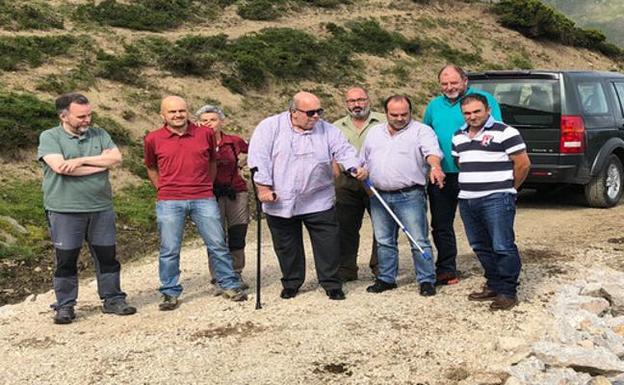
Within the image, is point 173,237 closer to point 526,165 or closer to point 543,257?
point 526,165

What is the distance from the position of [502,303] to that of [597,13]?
17312 cm

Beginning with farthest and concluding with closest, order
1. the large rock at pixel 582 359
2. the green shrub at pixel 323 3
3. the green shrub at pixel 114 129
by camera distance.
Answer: the green shrub at pixel 323 3 < the green shrub at pixel 114 129 < the large rock at pixel 582 359

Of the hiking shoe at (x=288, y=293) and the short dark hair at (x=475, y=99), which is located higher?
the short dark hair at (x=475, y=99)

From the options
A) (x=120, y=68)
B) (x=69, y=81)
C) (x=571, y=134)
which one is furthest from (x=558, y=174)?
(x=120, y=68)

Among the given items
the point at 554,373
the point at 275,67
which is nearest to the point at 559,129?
the point at 554,373

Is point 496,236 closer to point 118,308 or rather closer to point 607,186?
point 118,308

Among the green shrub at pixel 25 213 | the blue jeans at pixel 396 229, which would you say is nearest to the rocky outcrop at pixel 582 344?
the blue jeans at pixel 396 229

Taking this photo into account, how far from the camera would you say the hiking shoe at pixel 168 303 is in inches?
241

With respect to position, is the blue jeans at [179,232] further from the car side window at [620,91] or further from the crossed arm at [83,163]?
the car side window at [620,91]

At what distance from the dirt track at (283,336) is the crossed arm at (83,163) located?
1.22 metres

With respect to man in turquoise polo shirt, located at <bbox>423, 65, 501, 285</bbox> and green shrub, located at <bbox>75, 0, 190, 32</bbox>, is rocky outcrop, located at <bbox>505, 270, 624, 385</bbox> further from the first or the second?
green shrub, located at <bbox>75, 0, 190, 32</bbox>

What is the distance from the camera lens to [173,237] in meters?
6.05

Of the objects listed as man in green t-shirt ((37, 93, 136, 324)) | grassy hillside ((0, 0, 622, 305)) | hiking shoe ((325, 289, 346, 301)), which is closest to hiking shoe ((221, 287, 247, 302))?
hiking shoe ((325, 289, 346, 301))

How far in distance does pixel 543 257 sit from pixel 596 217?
2517mm
